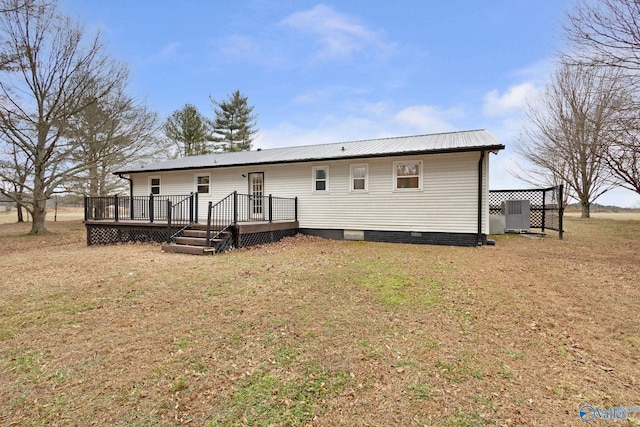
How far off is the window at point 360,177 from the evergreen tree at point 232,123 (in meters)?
21.0

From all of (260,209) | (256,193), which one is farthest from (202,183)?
(260,209)

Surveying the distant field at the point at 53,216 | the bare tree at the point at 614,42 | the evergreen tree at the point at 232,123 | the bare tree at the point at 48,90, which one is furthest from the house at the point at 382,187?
the distant field at the point at 53,216

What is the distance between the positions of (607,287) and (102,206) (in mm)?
14484

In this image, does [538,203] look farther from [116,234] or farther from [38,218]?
[38,218]

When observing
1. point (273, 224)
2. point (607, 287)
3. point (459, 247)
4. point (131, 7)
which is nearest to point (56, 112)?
point (131, 7)

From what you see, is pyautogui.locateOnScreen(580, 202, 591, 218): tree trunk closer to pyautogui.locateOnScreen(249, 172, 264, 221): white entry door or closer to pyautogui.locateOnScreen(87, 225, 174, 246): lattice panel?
pyautogui.locateOnScreen(249, 172, 264, 221): white entry door

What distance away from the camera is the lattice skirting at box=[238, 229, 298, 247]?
9307mm

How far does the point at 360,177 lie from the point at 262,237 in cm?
419

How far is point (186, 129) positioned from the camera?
27.1 m

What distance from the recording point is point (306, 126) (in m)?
22.2

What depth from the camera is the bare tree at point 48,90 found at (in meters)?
12.9

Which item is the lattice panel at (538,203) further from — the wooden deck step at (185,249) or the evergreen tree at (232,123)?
the evergreen tree at (232,123)

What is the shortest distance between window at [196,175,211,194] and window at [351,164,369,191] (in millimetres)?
6761

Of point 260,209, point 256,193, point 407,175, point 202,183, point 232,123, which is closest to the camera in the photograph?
point 407,175
